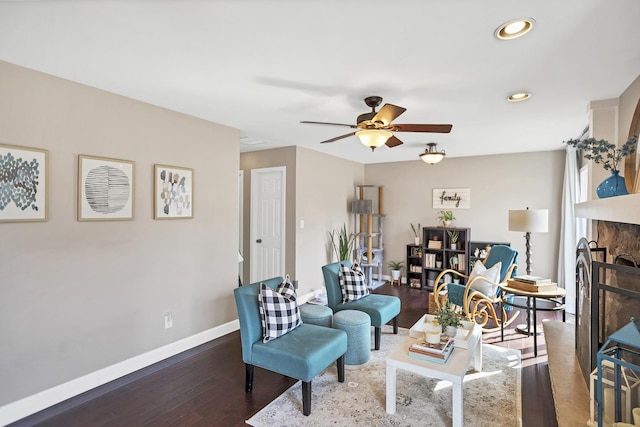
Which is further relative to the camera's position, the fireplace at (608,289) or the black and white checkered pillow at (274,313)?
the black and white checkered pillow at (274,313)

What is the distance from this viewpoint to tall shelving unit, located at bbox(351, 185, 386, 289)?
6113 millimetres

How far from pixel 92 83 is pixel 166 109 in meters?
0.68

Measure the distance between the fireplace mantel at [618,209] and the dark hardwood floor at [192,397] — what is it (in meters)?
1.48

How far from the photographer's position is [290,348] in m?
2.37

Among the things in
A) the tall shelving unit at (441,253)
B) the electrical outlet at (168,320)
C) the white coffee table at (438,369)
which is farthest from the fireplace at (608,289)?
the electrical outlet at (168,320)

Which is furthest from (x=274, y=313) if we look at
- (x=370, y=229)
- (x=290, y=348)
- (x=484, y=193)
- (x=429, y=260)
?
(x=484, y=193)

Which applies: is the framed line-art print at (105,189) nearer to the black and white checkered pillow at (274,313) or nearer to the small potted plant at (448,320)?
the black and white checkered pillow at (274,313)

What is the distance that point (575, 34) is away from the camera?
1.81m

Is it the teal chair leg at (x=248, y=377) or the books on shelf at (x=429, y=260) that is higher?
the books on shelf at (x=429, y=260)

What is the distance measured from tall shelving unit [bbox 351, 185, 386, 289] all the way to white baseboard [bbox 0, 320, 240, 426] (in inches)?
131

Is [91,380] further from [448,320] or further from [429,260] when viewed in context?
[429,260]

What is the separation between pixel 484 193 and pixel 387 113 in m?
4.08

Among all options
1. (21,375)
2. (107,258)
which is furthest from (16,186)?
(21,375)

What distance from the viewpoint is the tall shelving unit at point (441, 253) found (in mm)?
5586
